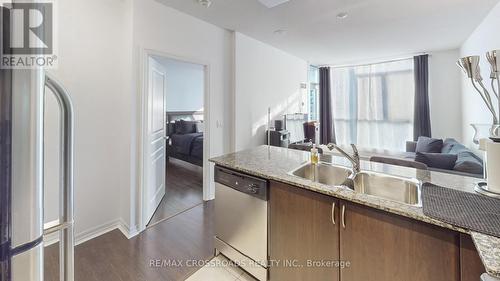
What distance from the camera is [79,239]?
2205 mm

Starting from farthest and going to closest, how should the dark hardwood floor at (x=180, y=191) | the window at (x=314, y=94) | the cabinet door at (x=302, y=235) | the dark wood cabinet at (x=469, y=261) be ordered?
the window at (x=314, y=94) → the dark hardwood floor at (x=180, y=191) → the cabinet door at (x=302, y=235) → the dark wood cabinet at (x=469, y=261)

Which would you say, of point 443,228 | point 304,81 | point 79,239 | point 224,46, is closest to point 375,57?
point 304,81

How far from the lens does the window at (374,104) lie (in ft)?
16.8

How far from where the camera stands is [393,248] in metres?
1.07

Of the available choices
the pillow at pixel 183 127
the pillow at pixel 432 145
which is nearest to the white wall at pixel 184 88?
the pillow at pixel 183 127

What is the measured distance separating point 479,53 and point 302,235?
13.0 feet

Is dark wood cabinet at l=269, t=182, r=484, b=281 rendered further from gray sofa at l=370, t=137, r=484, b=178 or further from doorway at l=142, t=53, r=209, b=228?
doorway at l=142, t=53, r=209, b=228

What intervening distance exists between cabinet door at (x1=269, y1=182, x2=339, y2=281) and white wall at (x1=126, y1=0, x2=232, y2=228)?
1.67m

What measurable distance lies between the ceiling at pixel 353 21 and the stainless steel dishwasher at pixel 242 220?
2130 mm

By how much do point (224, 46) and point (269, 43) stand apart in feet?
3.73

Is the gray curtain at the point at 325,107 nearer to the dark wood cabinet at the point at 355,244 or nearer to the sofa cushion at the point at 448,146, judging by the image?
Answer: the sofa cushion at the point at 448,146

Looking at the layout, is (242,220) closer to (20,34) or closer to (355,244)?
(355,244)

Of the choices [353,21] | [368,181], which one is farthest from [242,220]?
[353,21]

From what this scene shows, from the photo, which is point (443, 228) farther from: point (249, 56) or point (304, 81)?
point (304, 81)
